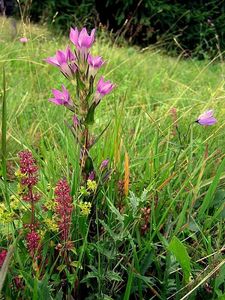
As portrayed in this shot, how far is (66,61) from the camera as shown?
51.9 inches

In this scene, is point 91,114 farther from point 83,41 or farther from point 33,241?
point 33,241

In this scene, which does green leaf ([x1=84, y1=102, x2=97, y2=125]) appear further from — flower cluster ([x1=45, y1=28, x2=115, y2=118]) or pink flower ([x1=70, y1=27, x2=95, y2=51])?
pink flower ([x1=70, y1=27, x2=95, y2=51])

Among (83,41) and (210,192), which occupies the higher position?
(83,41)

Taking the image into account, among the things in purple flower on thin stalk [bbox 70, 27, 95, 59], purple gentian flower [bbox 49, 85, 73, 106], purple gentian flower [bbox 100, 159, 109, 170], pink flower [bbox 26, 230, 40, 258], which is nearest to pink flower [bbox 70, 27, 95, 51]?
purple flower on thin stalk [bbox 70, 27, 95, 59]

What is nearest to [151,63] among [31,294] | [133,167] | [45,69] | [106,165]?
[45,69]

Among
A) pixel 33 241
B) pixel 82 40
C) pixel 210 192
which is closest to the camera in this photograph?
pixel 33 241

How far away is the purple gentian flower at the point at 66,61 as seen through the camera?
4.27 ft

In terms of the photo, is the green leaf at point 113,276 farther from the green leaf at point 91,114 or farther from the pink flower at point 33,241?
the green leaf at point 91,114

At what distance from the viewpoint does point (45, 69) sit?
3641 millimetres

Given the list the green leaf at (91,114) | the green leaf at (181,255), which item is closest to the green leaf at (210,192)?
the green leaf at (181,255)

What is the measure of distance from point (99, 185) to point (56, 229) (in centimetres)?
23

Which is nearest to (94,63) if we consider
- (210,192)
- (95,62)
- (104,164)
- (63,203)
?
(95,62)

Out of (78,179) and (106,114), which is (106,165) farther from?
(106,114)

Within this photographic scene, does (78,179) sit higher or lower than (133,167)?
higher
